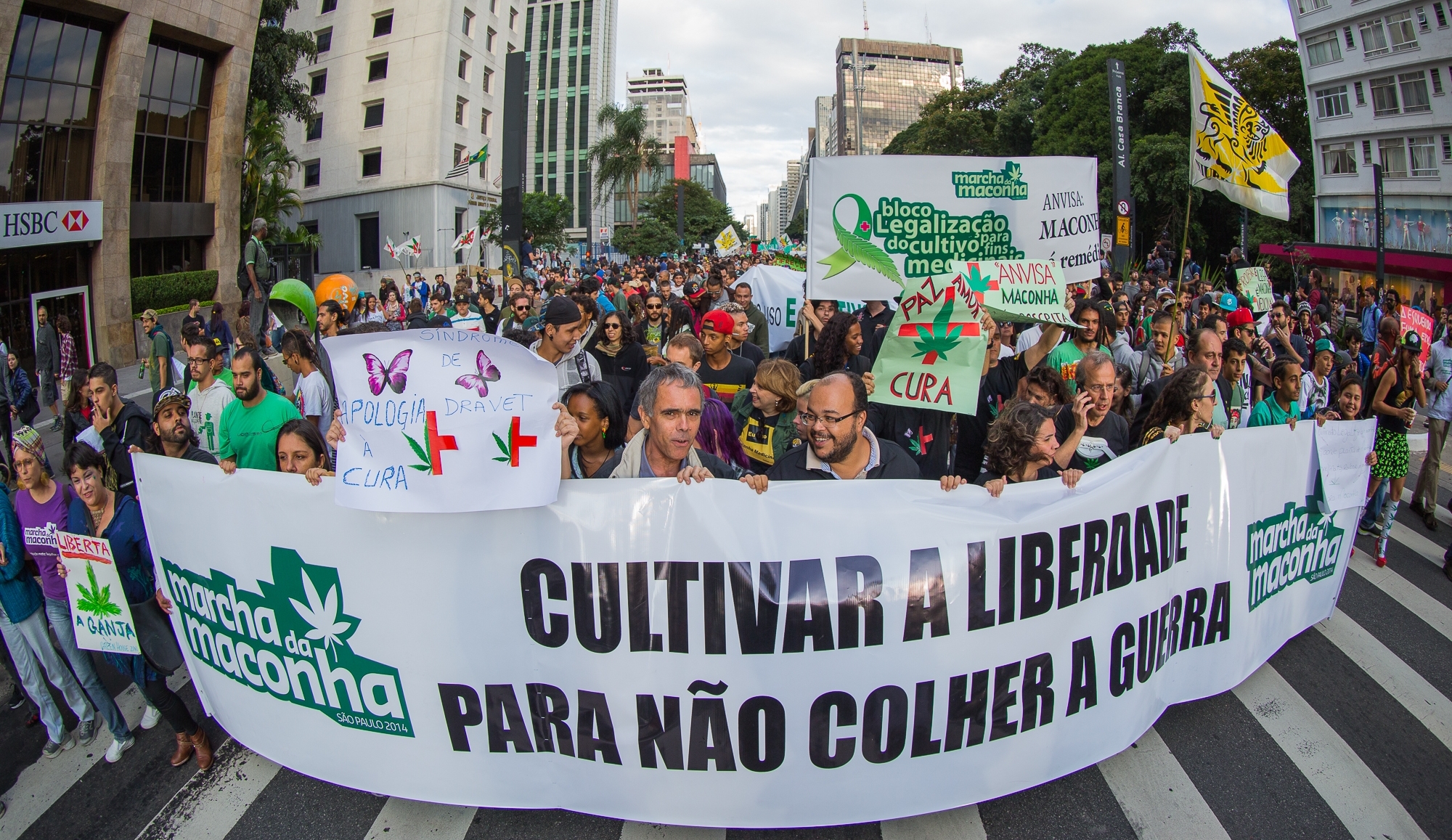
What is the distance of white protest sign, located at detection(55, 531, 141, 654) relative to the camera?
4.01 metres

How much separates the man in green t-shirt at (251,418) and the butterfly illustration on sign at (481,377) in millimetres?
2581

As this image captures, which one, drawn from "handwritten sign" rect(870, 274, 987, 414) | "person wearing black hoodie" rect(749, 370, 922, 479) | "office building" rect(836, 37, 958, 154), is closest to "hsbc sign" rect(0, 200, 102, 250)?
"handwritten sign" rect(870, 274, 987, 414)

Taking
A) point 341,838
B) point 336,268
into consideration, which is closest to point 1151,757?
point 341,838

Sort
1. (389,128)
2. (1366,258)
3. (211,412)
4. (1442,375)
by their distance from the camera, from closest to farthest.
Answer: (211,412) < (1442,375) < (1366,258) < (389,128)

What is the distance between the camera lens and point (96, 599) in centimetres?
406

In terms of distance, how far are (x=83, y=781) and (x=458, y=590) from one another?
2.45 m

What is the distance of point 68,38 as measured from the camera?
18031 mm

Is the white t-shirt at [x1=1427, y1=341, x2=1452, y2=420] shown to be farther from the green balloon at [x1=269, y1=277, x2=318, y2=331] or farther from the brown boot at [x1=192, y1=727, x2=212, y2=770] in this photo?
the green balloon at [x1=269, y1=277, x2=318, y2=331]

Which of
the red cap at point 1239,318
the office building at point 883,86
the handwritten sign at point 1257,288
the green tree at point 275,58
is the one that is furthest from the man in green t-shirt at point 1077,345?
the office building at point 883,86

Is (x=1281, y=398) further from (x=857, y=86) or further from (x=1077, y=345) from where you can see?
(x=857, y=86)

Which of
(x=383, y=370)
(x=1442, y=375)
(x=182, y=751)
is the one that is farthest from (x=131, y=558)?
(x=1442, y=375)

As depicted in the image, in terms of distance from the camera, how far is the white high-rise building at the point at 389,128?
39312mm

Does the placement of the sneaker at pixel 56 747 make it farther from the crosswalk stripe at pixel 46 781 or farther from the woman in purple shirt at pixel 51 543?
the woman in purple shirt at pixel 51 543

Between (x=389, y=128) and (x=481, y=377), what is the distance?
137 feet
